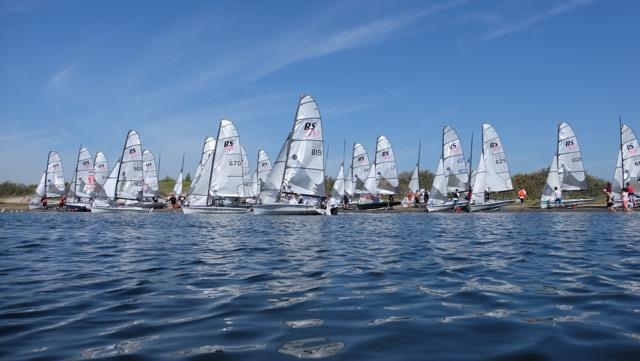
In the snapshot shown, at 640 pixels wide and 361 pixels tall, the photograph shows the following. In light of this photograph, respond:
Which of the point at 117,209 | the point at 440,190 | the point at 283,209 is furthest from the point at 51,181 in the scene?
the point at 440,190

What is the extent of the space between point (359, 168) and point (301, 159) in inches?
877

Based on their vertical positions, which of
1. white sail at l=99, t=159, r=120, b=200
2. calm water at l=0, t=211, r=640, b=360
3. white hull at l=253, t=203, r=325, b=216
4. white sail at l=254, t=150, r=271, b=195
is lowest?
calm water at l=0, t=211, r=640, b=360

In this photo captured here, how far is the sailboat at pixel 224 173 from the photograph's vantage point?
2041 inches

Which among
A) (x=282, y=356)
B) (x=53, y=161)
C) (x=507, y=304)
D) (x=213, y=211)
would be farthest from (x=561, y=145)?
(x=53, y=161)

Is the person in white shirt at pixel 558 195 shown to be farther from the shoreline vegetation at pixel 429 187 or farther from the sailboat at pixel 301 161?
the sailboat at pixel 301 161

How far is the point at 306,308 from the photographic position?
6648 mm

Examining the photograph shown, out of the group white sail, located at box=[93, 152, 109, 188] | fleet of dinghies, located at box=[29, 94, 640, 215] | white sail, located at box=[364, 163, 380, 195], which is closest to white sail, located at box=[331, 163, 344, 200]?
fleet of dinghies, located at box=[29, 94, 640, 215]

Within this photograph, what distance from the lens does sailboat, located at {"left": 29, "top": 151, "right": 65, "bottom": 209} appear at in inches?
2805

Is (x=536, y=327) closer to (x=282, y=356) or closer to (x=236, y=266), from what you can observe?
(x=282, y=356)

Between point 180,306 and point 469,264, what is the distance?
7.10 meters

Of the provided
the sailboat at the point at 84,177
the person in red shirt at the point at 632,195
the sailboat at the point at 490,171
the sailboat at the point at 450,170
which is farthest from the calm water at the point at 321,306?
the sailboat at the point at 84,177

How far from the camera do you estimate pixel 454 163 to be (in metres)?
57.3

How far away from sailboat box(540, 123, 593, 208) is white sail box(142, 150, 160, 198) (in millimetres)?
49728

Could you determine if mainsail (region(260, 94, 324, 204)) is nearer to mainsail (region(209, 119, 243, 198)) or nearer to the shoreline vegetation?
mainsail (region(209, 119, 243, 198))
